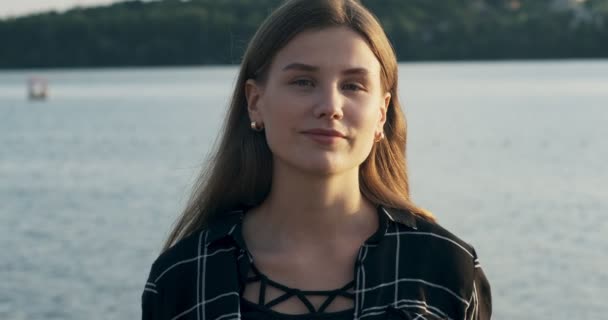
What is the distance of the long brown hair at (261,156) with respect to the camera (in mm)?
2797

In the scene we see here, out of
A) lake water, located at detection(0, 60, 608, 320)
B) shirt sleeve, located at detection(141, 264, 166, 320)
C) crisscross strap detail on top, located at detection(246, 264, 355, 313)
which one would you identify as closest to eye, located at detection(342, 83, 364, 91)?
crisscross strap detail on top, located at detection(246, 264, 355, 313)

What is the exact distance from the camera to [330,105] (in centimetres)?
268

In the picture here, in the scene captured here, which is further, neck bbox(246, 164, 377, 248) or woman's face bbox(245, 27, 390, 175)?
neck bbox(246, 164, 377, 248)

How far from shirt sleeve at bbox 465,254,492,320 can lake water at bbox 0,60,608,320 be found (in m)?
1.55

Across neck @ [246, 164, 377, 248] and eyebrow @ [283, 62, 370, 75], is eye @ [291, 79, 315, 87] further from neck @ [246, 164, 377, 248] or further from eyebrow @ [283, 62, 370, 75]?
neck @ [246, 164, 377, 248]

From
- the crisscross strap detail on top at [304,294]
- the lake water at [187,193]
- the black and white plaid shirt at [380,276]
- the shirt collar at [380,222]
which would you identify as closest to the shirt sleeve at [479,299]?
the black and white plaid shirt at [380,276]

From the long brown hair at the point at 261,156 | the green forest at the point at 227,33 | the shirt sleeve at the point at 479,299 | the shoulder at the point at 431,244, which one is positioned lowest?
the shirt sleeve at the point at 479,299

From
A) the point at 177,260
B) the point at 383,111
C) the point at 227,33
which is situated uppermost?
the point at 227,33

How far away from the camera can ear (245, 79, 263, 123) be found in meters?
2.88

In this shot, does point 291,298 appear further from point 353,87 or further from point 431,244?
point 353,87

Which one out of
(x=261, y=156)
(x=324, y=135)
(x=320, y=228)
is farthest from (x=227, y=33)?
(x=324, y=135)

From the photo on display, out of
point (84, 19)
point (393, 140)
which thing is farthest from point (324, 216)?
point (84, 19)

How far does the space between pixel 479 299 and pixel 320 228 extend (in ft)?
1.33

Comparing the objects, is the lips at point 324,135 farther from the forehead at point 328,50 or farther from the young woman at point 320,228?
the forehead at point 328,50
